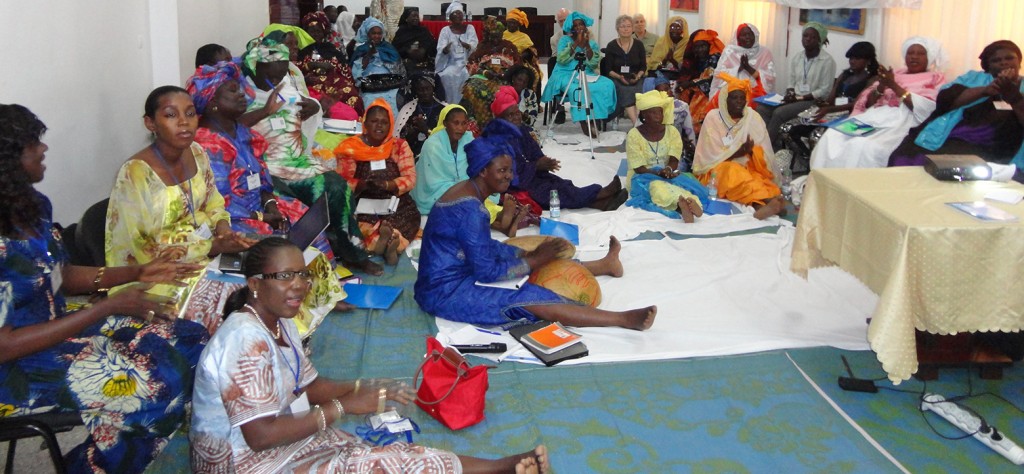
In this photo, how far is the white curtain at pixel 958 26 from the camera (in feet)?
21.4

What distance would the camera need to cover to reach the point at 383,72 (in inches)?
374

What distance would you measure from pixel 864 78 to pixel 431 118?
154 inches

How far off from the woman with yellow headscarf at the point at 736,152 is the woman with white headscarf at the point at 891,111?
0.53 metres

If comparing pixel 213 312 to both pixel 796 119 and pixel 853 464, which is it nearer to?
pixel 853 464

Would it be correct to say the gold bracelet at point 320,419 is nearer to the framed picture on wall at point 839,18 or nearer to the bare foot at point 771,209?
the bare foot at point 771,209

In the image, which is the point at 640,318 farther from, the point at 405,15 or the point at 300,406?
the point at 405,15

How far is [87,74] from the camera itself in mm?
4762

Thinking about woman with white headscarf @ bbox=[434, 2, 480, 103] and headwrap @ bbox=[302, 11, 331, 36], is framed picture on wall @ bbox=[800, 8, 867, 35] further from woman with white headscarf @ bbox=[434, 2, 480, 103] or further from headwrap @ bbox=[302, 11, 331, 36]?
headwrap @ bbox=[302, 11, 331, 36]

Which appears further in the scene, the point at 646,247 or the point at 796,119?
the point at 796,119

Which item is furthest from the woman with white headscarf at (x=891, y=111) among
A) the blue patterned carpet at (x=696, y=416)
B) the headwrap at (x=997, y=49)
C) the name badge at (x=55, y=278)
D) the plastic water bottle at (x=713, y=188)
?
the name badge at (x=55, y=278)

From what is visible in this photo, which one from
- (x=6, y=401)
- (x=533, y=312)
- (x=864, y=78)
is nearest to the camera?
(x=6, y=401)

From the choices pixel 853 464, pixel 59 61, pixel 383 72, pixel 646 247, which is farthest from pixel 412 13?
pixel 853 464

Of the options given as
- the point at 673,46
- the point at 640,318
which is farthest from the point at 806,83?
the point at 640,318

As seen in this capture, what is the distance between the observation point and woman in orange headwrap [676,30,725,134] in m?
9.52
